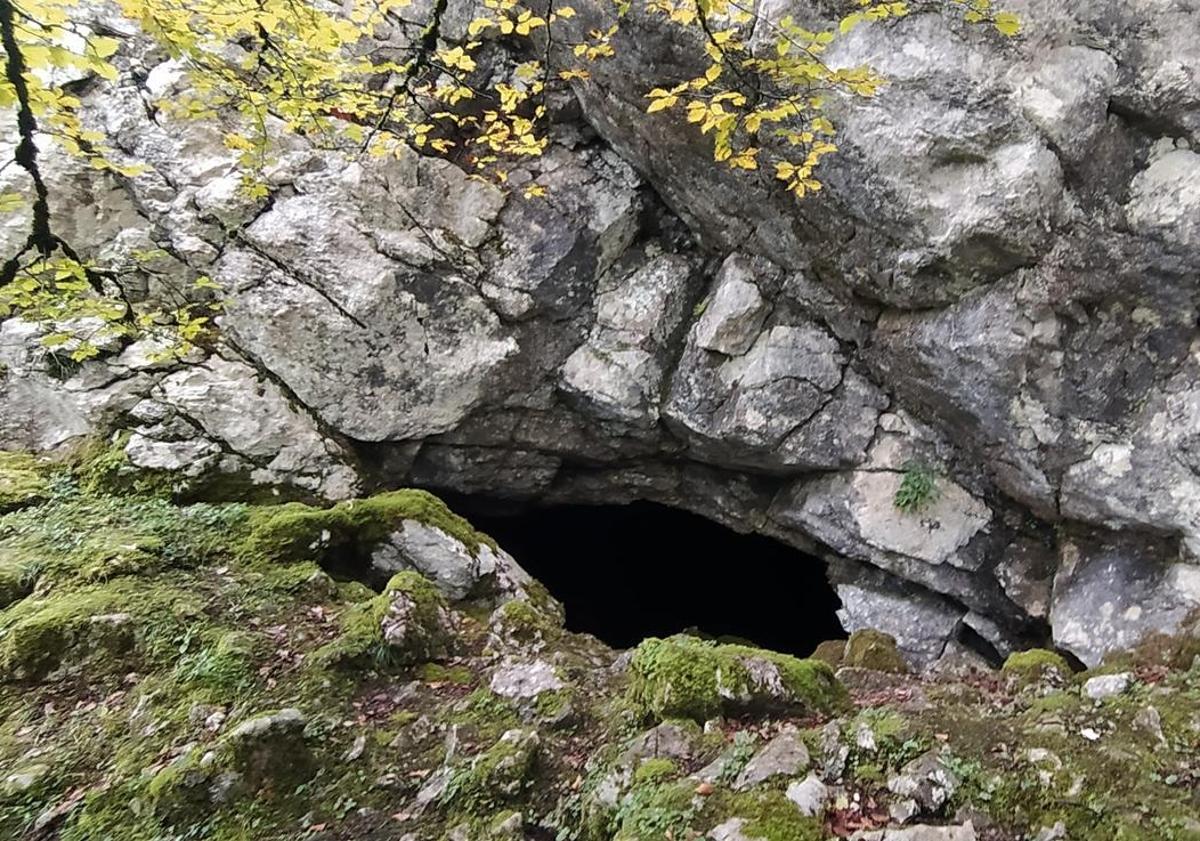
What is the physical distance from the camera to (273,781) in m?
4.31

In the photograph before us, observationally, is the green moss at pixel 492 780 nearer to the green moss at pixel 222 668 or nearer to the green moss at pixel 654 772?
the green moss at pixel 654 772

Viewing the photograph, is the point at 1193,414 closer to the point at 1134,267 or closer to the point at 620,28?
the point at 1134,267

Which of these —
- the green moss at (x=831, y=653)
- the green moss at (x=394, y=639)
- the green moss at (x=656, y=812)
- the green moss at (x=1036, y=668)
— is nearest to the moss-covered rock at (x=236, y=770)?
the green moss at (x=394, y=639)

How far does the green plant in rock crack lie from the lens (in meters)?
9.93

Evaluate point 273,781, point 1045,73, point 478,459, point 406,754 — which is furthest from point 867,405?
point 273,781

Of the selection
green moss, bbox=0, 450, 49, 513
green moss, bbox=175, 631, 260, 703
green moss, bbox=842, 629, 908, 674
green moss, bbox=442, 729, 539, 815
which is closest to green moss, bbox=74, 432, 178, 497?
green moss, bbox=0, 450, 49, 513

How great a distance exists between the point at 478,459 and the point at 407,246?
3.11 metres

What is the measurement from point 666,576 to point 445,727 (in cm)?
1177

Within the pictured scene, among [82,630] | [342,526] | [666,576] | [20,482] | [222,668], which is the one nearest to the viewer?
[222,668]

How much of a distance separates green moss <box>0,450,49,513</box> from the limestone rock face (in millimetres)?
590

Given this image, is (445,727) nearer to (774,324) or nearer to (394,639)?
(394,639)

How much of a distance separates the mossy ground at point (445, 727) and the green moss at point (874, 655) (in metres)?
0.35

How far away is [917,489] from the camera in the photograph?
9930mm

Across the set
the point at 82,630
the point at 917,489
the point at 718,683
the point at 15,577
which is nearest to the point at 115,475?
the point at 15,577
